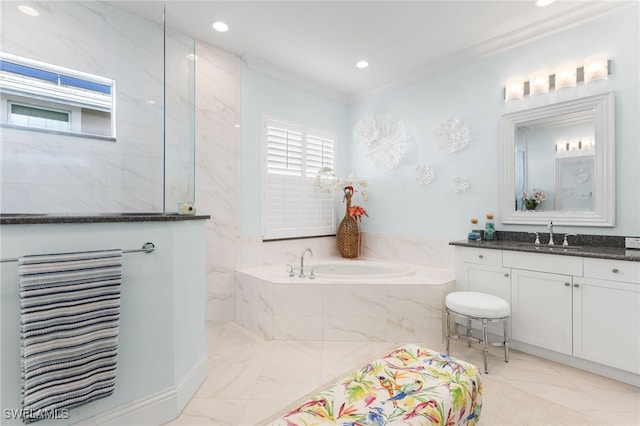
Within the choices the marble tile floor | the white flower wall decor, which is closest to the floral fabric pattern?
the marble tile floor

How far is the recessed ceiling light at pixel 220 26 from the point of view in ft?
9.20

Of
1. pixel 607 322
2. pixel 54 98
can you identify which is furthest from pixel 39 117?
pixel 607 322

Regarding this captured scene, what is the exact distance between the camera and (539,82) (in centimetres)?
278

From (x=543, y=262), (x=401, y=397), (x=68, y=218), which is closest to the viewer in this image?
(x=401, y=397)

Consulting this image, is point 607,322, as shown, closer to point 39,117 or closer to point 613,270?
point 613,270

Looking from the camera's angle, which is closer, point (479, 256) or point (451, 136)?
point (479, 256)

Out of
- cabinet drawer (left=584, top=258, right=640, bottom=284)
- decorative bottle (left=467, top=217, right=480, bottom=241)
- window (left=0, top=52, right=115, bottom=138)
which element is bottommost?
cabinet drawer (left=584, top=258, right=640, bottom=284)

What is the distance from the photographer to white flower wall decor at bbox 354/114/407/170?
3.96 meters

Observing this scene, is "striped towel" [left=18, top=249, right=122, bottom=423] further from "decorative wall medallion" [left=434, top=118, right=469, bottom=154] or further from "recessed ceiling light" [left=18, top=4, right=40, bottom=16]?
"decorative wall medallion" [left=434, top=118, right=469, bottom=154]

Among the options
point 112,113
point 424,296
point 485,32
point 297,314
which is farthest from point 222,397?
point 485,32

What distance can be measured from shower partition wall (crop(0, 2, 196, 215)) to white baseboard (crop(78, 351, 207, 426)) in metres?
1.09

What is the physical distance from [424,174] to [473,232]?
93 cm

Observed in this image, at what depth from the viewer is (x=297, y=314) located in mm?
2844

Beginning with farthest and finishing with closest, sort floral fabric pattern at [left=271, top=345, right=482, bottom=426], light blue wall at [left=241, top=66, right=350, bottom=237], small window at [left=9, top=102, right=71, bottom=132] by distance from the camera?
light blue wall at [left=241, top=66, right=350, bottom=237], small window at [left=9, top=102, right=71, bottom=132], floral fabric pattern at [left=271, top=345, right=482, bottom=426]
